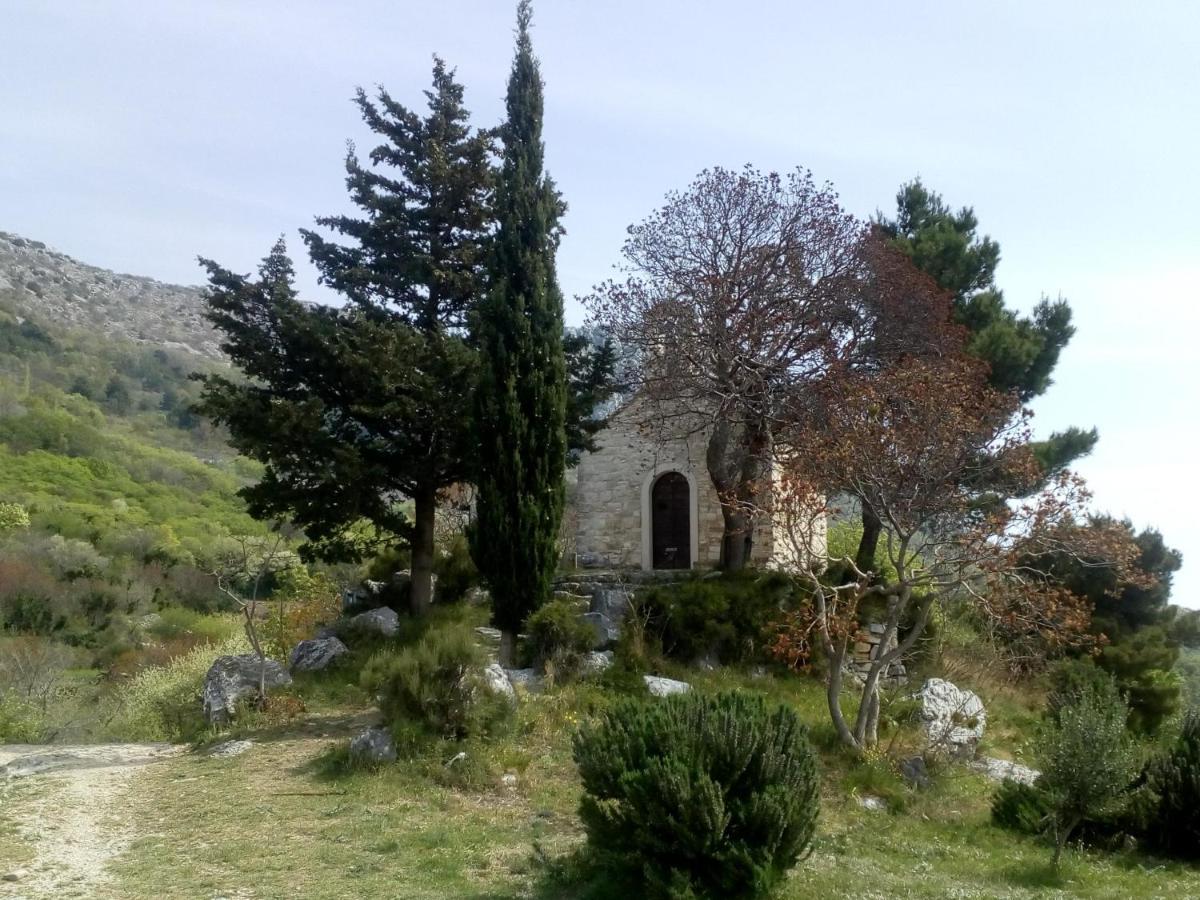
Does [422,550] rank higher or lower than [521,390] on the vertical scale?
lower

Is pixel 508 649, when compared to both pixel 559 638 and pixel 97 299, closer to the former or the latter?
pixel 559 638

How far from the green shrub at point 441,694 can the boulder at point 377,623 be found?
438cm

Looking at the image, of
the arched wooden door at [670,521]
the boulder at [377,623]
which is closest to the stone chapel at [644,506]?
the arched wooden door at [670,521]

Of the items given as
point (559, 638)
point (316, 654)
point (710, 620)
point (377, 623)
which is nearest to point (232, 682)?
point (316, 654)

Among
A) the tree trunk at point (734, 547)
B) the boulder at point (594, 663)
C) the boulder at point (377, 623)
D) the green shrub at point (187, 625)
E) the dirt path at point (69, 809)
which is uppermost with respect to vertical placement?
the tree trunk at point (734, 547)

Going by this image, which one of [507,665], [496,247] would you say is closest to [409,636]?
[507,665]

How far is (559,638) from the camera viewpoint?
1273cm

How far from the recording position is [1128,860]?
8742mm

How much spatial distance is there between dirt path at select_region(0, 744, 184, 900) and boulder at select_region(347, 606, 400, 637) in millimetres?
3569

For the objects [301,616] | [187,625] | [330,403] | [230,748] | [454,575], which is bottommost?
[187,625]

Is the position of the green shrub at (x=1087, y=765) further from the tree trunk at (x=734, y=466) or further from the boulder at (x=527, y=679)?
the tree trunk at (x=734, y=466)

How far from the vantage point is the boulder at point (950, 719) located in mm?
11430

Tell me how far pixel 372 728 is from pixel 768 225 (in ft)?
34.5

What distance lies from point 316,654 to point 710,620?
570 cm
